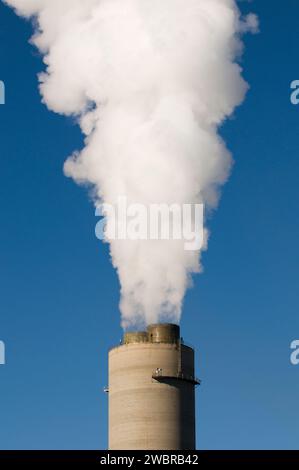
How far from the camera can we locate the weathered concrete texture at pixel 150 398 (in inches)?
5103

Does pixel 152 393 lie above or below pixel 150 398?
above

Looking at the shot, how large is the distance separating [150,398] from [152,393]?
523 millimetres

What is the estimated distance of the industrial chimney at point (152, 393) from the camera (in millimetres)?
129625

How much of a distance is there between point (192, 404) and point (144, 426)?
244 inches

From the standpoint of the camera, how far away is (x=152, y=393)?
429 ft

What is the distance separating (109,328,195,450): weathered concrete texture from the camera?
12962 cm

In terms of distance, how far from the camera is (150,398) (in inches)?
5143

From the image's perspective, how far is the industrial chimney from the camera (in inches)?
5103
